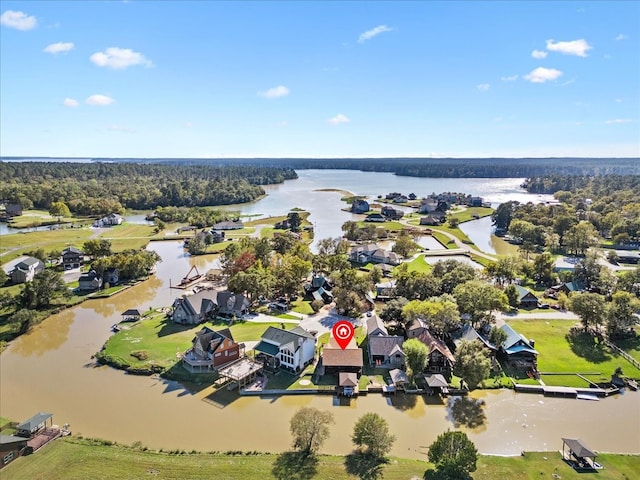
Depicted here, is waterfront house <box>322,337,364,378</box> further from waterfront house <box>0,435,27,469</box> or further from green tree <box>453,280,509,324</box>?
waterfront house <box>0,435,27,469</box>

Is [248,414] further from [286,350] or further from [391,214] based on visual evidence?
[391,214]

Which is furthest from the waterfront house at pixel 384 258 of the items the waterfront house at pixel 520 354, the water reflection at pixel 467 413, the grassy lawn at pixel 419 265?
the water reflection at pixel 467 413

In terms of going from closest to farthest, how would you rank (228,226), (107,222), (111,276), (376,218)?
(111,276), (228,226), (107,222), (376,218)

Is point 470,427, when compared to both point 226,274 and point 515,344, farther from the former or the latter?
point 226,274

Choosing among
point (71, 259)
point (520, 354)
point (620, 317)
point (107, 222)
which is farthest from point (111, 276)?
point (620, 317)

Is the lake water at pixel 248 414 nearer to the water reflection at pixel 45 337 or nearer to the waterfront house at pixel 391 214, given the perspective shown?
the water reflection at pixel 45 337

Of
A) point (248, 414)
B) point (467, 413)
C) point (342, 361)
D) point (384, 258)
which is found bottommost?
point (248, 414)
